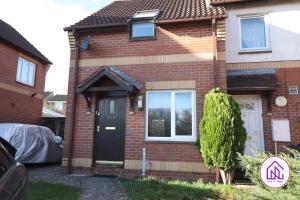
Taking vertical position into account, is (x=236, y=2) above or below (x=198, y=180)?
Answer: above

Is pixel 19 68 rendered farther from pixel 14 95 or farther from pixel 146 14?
pixel 146 14

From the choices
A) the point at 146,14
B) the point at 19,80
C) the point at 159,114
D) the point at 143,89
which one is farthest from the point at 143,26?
the point at 19,80

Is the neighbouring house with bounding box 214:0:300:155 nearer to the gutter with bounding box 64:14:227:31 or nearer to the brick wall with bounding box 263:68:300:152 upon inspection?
the brick wall with bounding box 263:68:300:152

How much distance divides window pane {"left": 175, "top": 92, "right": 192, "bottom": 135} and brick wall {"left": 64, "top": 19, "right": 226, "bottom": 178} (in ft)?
0.96

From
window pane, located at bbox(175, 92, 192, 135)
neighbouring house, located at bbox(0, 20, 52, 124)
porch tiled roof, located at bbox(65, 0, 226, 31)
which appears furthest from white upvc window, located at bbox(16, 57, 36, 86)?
window pane, located at bbox(175, 92, 192, 135)

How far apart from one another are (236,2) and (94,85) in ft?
18.7

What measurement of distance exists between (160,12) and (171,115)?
12.2 ft

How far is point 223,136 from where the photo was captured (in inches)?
285

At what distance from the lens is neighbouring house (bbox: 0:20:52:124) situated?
14.4m

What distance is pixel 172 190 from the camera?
22.1 ft

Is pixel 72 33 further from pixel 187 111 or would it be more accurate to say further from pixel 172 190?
pixel 172 190

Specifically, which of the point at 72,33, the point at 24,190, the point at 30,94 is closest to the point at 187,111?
the point at 72,33

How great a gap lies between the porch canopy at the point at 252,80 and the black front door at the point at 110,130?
3627mm

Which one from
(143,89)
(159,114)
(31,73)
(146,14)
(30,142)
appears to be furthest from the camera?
(31,73)
